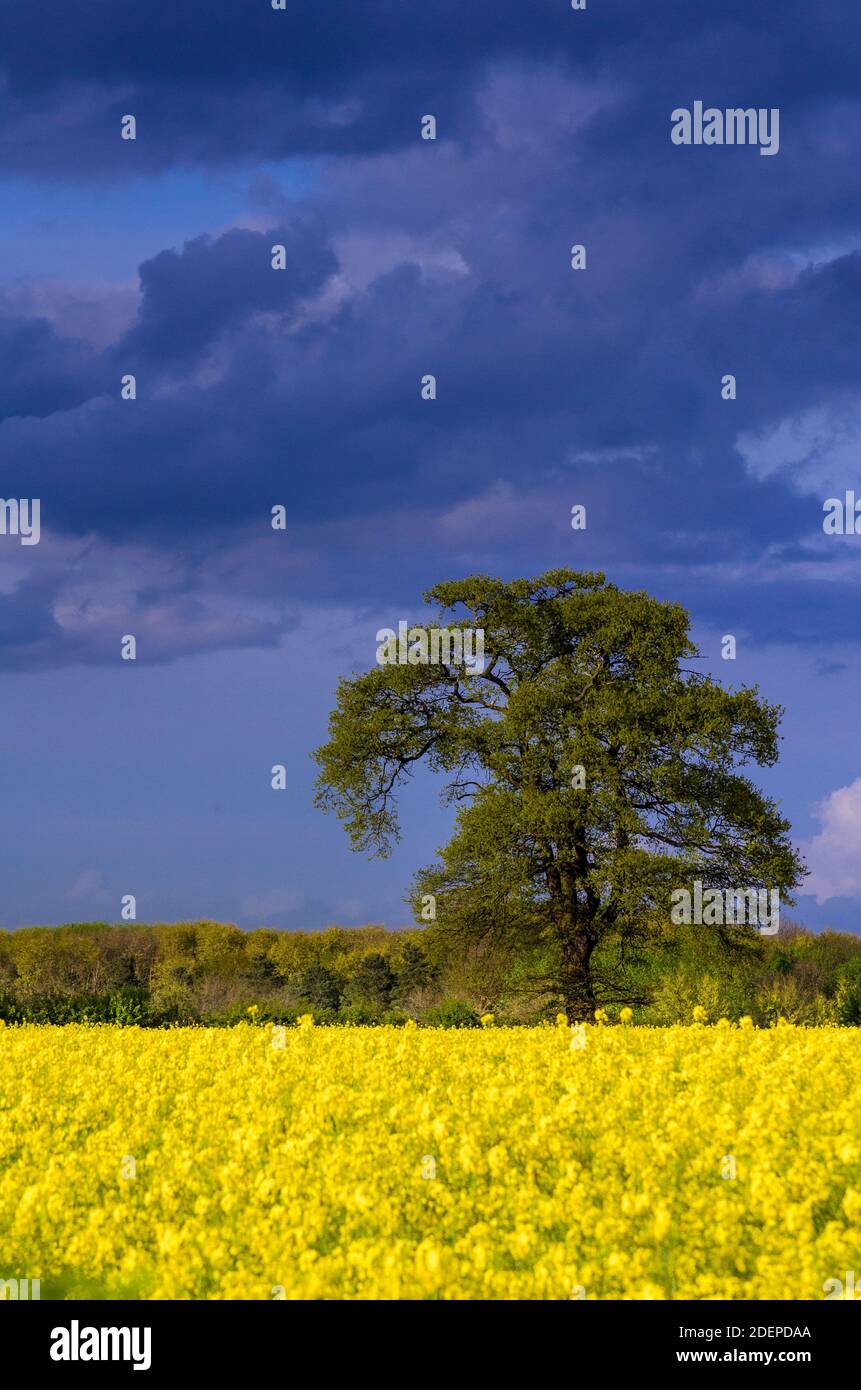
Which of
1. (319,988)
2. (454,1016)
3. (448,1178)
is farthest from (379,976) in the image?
(448,1178)

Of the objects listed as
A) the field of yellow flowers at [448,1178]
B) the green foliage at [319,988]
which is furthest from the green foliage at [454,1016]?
the field of yellow flowers at [448,1178]

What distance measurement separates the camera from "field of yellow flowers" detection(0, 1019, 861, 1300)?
620cm

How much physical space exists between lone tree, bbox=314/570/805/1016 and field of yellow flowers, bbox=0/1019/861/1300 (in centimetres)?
1689

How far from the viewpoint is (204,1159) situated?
27.5 ft

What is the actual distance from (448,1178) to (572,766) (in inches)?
838

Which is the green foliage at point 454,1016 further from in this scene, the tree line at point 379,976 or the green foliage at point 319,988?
the green foliage at point 319,988

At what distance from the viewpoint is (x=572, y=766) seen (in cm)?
2866

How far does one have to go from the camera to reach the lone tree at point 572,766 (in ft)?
93.8

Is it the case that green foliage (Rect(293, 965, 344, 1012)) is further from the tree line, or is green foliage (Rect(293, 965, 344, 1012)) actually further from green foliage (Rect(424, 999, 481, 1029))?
green foliage (Rect(424, 999, 481, 1029))

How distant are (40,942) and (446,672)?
24151 mm

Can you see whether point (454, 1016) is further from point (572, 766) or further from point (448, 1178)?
point (448, 1178)
